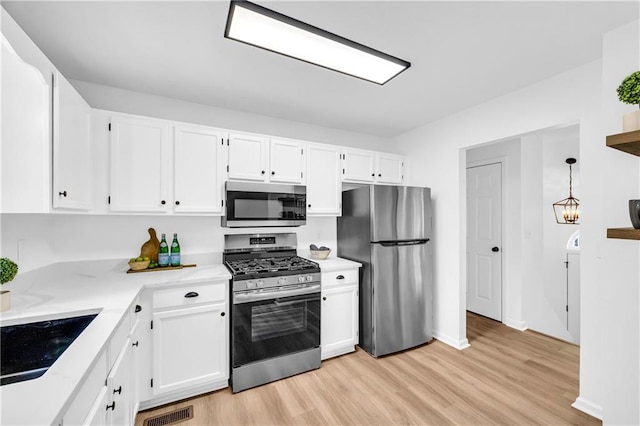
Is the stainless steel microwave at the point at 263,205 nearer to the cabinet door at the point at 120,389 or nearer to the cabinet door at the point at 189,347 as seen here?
the cabinet door at the point at 189,347

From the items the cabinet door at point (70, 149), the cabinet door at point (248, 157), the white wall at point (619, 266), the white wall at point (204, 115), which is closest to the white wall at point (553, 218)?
the white wall at point (619, 266)

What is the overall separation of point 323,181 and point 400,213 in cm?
88

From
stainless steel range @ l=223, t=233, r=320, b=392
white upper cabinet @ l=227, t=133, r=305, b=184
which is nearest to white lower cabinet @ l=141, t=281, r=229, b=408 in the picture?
stainless steel range @ l=223, t=233, r=320, b=392

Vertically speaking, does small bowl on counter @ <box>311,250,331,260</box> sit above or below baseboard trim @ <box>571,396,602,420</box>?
above

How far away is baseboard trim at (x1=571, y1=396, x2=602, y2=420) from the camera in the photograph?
1949 mm

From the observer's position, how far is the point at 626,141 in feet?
4.33

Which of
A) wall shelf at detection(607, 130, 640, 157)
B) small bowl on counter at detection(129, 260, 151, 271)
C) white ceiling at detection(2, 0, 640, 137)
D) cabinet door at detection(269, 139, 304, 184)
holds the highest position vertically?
white ceiling at detection(2, 0, 640, 137)

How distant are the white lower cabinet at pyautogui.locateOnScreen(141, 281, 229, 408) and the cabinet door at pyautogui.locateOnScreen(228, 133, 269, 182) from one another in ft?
3.32

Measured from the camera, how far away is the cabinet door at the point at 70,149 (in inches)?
59.9

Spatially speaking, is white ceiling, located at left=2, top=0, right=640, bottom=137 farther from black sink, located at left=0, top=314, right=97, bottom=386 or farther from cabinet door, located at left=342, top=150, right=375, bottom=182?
black sink, located at left=0, top=314, right=97, bottom=386

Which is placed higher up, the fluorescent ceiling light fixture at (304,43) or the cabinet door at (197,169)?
the fluorescent ceiling light fixture at (304,43)

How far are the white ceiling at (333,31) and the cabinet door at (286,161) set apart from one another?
0.41m

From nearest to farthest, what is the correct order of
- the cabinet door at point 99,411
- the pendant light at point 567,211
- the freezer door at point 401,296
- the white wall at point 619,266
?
the cabinet door at point 99,411 < the white wall at point 619,266 < the freezer door at point 401,296 < the pendant light at point 567,211

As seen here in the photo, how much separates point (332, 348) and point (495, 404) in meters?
1.36
